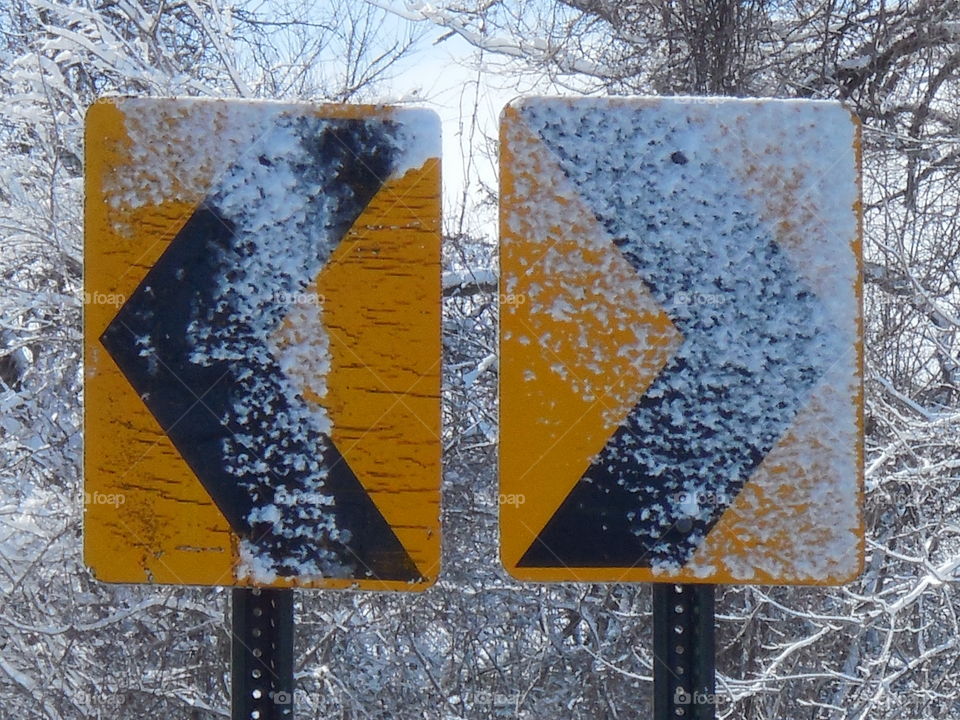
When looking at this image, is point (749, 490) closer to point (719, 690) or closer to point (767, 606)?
point (719, 690)

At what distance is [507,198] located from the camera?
0.97m

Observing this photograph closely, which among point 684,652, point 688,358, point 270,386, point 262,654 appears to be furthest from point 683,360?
point 262,654

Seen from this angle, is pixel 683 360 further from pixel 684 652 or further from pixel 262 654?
pixel 262 654

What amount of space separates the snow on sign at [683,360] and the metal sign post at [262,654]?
0.27 m

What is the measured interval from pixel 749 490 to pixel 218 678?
4.37 meters

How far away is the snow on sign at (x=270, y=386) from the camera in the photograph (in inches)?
37.5

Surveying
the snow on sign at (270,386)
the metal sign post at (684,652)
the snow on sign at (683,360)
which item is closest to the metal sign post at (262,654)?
the snow on sign at (270,386)

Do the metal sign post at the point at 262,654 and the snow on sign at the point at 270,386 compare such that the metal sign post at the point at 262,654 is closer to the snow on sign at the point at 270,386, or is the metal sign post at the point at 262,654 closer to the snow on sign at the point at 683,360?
the snow on sign at the point at 270,386

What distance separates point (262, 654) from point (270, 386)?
0.95ft

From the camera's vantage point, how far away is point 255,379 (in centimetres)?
96

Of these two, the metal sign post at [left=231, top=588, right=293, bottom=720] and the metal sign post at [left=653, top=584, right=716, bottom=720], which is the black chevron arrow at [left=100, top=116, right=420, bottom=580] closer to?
the metal sign post at [left=231, top=588, right=293, bottom=720]

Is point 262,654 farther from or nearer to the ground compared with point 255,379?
nearer to the ground

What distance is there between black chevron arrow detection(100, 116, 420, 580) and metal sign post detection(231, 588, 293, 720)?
0.09m

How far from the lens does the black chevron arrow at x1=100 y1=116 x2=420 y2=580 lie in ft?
3.13
